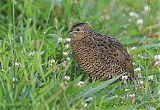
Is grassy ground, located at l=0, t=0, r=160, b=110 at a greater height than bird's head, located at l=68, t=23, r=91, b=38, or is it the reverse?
bird's head, located at l=68, t=23, r=91, b=38

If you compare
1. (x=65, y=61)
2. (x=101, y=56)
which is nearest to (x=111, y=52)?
(x=101, y=56)

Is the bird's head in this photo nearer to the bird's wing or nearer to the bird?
the bird

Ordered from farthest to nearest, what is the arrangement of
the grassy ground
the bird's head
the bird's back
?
the bird's head, the bird's back, the grassy ground

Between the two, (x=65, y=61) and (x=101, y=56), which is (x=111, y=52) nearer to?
(x=101, y=56)

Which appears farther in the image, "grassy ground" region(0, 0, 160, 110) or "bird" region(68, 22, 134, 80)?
"bird" region(68, 22, 134, 80)

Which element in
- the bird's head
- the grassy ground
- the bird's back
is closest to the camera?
the grassy ground

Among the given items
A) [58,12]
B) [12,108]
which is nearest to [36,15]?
[58,12]

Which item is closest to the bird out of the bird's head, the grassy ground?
the bird's head
